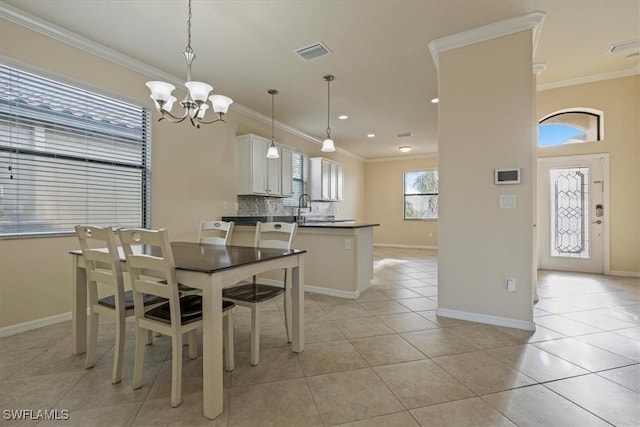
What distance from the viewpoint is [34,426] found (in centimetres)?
149

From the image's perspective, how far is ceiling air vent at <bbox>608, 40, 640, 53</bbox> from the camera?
129 inches

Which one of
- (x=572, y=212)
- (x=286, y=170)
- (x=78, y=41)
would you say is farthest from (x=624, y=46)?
(x=78, y=41)

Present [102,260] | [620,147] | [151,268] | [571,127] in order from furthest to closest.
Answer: [571,127], [620,147], [102,260], [151,268]

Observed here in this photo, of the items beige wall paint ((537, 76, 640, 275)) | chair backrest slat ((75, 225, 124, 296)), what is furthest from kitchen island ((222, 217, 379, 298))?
beige wall paint ((537, 76, 640, 275))

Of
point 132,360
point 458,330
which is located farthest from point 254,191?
point 458,330

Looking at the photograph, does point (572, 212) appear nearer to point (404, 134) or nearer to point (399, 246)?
point (404, 134)

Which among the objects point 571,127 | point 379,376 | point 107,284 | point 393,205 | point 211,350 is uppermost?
point 571,127

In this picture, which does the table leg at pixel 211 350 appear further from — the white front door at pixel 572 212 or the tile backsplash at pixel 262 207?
the white front door at pixel 572 212

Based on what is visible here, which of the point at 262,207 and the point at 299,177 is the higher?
the point at 299,177

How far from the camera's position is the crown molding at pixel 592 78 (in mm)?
4176

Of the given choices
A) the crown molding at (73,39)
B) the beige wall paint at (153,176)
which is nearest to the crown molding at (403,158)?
the beige wall paint at (153,176)

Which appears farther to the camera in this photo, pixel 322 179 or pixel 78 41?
pixel 322 179

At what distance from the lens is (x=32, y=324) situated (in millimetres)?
2697

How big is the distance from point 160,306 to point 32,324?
179cm
